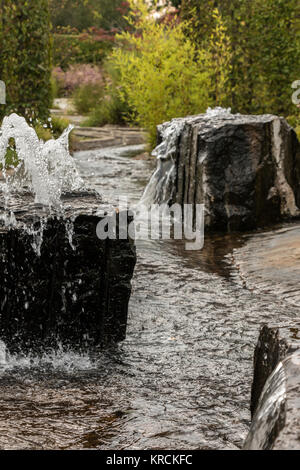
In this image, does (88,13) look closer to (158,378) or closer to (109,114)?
(109,114)

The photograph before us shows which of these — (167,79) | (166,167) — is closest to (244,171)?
(166,167)

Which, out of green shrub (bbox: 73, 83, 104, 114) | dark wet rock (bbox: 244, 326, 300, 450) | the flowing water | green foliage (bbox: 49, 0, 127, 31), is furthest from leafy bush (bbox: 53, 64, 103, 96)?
dark wet rock (bbox: 244, 326, 300, 450)

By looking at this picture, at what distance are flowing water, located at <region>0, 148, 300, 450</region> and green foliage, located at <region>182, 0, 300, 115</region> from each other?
21.7 feet

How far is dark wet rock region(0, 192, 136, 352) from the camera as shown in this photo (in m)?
3.52

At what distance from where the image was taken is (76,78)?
22438 millimetres

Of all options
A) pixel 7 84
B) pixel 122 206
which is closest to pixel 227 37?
pixel 7 84

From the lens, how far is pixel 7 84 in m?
10.4

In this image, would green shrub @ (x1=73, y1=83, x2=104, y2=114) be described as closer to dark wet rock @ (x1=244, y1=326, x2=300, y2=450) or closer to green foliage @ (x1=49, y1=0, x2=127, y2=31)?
dark wet rock @ (x1=244, y1=326, x2=300, y2=450)

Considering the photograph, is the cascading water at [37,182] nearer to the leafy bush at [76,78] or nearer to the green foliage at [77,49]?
the leafy bush at [76,78]

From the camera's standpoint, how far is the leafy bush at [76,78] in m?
20.2

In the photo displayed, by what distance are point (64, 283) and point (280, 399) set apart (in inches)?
72.9

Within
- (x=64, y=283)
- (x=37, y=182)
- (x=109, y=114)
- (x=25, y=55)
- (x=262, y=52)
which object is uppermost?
(x=262, y=52)

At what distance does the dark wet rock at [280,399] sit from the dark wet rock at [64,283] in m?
1.25

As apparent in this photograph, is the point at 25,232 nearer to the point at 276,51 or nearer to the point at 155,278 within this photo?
the point at 155,278
